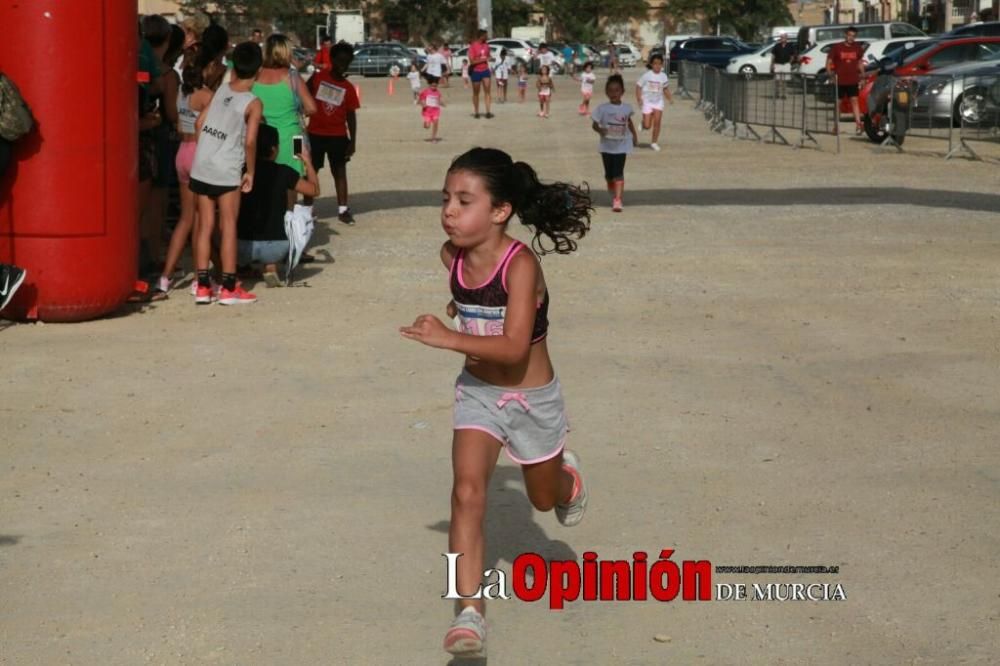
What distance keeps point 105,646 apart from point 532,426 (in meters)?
1.33

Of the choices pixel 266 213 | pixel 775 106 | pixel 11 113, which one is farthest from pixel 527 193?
pixel 775 106

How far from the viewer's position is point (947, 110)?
72.0 ft

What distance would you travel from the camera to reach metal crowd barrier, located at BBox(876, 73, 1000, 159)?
21391 millimetres

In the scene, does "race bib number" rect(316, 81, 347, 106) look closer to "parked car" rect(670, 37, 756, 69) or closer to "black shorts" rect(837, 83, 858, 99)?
"black shorts" rect(837, 83, 858, 99)

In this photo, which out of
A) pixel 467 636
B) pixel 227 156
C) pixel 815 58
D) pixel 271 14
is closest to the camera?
pixel 467 636

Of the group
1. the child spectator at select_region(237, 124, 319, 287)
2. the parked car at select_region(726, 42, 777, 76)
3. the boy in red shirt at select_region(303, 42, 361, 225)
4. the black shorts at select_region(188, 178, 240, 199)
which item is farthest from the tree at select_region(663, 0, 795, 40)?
the black shorts at select_region(188, 178, 240, 199)

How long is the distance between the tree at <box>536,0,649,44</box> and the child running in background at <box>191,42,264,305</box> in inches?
3521

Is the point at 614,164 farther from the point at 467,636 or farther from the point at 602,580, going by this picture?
the point at 467,636

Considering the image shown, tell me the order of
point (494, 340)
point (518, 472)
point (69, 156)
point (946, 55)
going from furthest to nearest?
point (946, 55), point (69, 156), point (518, 472), point (494, 340)

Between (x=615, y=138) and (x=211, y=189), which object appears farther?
(x=615, y=138)

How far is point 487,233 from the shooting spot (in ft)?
15.3

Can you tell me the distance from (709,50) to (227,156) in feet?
159

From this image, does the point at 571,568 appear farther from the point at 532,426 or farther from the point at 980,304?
the point at 980,304

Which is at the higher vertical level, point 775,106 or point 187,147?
point 775,106
